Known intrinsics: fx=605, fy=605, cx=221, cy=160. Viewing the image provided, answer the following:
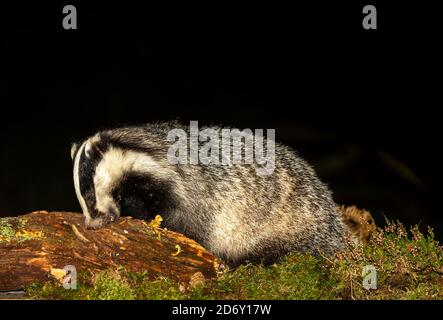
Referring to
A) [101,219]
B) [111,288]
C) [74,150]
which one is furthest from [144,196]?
[111,288]

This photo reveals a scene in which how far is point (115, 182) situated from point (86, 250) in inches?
36.3

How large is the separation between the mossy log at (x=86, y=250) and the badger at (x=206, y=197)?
0.25 m

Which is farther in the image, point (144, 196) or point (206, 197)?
point (206, 197)

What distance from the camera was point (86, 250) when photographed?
5.76 metres

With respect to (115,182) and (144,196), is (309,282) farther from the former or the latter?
(115,182)

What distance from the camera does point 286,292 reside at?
5.33m

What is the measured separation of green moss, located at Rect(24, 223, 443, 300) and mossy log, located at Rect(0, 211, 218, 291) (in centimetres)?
19

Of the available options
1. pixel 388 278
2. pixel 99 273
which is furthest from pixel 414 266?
pixel 99 273

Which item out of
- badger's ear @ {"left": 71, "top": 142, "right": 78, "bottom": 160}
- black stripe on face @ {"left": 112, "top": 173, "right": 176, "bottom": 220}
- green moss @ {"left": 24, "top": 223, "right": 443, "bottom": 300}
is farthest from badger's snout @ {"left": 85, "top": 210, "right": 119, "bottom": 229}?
badger's ear @ {"left": 71, "top": 142, "right": 78, "bottom": 160}

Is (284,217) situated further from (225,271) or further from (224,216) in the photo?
(225,271)

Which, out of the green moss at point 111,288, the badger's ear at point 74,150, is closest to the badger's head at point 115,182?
the badger's ear at point 74,150

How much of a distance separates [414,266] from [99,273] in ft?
9.53

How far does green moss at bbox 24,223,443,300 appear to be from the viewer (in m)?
5.20

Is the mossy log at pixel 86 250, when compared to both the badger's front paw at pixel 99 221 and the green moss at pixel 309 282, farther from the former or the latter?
the green moss at pixel 309 282
